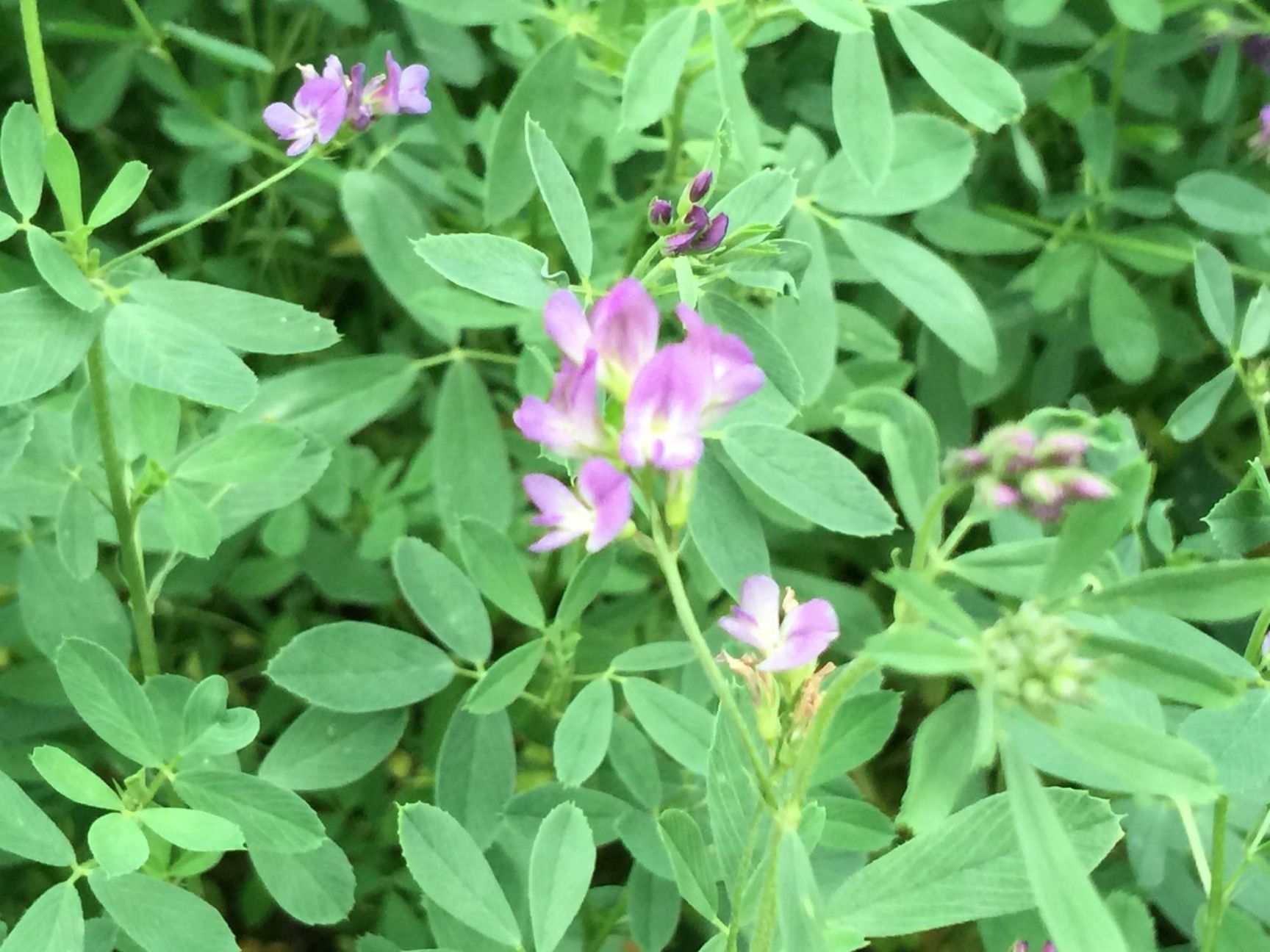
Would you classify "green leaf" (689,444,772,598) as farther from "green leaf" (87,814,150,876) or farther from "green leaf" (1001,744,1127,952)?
"green leaf" (87,814,150,876)

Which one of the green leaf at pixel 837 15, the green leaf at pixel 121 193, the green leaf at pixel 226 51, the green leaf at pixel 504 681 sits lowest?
the green leaf at pixel 504 681

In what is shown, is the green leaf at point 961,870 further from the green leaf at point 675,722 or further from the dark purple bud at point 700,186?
the dark purple bud at point 700,186

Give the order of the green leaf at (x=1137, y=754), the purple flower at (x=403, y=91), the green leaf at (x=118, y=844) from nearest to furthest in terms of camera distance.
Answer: the green leaf at (x=1137, y=754)
the green leaf at (x=118, y=844)
the purple flower at (x=403, y=91)

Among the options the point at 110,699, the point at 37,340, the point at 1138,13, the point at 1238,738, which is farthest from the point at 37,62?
the point at 1138,13

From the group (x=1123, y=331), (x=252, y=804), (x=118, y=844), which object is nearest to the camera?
(x=118, y=844)

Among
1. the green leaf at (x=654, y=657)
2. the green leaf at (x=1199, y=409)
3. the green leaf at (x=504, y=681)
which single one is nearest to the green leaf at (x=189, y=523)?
the green leaf at (x=504, y=681)

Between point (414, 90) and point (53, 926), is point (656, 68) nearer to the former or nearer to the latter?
point (414, 90)

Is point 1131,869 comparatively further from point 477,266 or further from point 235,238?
point 235,238
